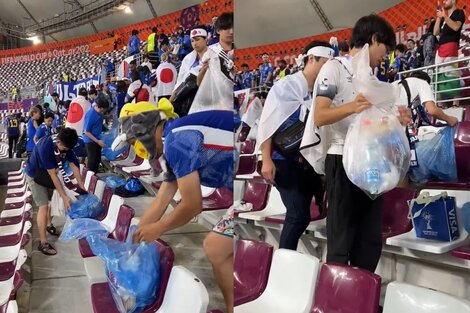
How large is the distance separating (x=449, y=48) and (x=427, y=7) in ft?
0.34

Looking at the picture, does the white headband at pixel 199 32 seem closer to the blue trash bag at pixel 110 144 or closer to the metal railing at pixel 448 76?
the blue trash bag at pixel 110 144

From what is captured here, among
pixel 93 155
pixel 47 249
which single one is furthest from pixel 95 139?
pixel 47 249

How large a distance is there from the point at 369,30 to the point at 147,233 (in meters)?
0.52

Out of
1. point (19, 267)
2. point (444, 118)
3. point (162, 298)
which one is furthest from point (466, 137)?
point (19, 267)

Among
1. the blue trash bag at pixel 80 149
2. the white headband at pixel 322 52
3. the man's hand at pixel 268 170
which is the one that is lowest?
the man's hand at pixel 268 170

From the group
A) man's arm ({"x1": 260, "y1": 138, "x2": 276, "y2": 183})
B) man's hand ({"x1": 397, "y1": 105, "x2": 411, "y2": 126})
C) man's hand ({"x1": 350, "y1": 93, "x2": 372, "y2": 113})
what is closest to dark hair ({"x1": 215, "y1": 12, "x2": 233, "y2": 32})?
man's arm ({"x1": 260, "y1": 138, "x2": 276, "y2": 183})

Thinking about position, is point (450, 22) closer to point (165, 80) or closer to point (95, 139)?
point (165, 80)

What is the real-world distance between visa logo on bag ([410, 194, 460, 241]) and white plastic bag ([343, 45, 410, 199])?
0.13 metres

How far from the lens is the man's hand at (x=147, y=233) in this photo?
58 centimetres

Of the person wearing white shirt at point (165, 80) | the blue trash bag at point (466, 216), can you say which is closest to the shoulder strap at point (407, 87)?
the blue trash bag at point (466, 216)

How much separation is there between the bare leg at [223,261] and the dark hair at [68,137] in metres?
0.59

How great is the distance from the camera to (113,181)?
2.96 feet

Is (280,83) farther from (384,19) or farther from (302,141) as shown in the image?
(384,19)

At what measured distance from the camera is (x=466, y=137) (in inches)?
35.6
